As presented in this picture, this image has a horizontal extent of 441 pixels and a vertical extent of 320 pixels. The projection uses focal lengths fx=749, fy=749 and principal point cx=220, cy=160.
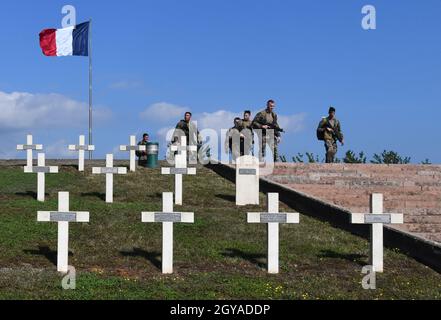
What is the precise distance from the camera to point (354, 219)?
40.4 ft

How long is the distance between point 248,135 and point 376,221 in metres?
10.8

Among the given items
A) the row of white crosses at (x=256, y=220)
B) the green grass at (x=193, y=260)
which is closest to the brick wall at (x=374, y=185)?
the green grass at (x=193, y=260)

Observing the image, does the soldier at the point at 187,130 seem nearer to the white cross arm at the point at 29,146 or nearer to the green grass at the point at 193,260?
the white cross arm at the point at 29,146

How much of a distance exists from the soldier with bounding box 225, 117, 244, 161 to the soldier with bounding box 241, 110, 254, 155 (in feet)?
0.51

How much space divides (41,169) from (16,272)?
7867 mm

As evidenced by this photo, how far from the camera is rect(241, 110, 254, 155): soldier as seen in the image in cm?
2289

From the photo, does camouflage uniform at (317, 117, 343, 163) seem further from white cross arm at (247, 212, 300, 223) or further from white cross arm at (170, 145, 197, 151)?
white cross arm at (247, 212, 300, 223)

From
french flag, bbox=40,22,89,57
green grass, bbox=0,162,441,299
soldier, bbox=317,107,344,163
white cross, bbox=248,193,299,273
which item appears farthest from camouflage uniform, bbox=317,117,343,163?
french flag, bbox=40,22,89,57

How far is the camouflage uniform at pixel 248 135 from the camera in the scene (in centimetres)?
2288

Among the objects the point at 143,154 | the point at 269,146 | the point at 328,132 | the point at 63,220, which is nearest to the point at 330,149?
the point at 328,132

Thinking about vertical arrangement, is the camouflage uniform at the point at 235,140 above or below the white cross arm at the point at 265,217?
above

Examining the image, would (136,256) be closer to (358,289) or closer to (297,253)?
(297,253)

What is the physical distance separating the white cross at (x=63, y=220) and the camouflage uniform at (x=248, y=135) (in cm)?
1136
